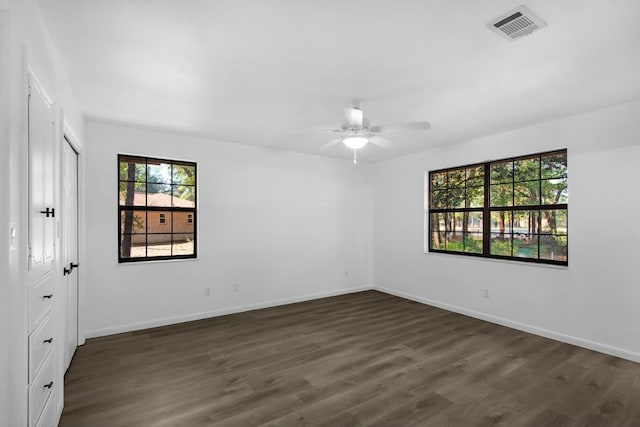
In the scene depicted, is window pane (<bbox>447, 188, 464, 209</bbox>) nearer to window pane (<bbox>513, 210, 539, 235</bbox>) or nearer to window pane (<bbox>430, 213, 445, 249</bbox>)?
window pane (<bbox>430, 213, 445, 249</bbox>)

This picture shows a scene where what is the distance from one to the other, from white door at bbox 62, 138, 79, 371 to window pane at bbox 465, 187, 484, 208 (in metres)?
4.90

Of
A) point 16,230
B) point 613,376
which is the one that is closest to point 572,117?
point 613,376

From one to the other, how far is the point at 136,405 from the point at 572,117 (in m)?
5.00

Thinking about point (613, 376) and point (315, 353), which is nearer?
point (613, 376)

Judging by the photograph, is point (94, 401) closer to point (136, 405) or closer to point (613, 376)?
point (136, 405)

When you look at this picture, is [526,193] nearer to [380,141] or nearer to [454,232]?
[454,232]

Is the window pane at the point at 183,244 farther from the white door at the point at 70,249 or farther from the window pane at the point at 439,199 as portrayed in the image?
the window pane at the point at 439,199

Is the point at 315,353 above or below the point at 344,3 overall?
below

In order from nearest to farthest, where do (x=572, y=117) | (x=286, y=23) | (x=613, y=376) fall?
(x=286, y=23) → (x=613, y=376) → (x=572, y=117)

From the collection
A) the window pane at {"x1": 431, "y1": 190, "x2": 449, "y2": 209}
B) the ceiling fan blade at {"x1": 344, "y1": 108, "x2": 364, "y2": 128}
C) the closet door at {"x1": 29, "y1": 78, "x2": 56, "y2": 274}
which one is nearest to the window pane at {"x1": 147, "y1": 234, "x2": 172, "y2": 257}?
the closet door at {"x1": 29, "y1": 78, "x2": 56, "y2": 274}

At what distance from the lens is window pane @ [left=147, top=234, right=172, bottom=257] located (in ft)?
13.8

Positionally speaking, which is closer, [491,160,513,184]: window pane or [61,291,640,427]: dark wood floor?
[61,291,640,427]: dark wood floor

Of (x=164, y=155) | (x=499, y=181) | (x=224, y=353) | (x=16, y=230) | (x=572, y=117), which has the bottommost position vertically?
(x=224, y=353)

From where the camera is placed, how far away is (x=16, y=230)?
142cm
